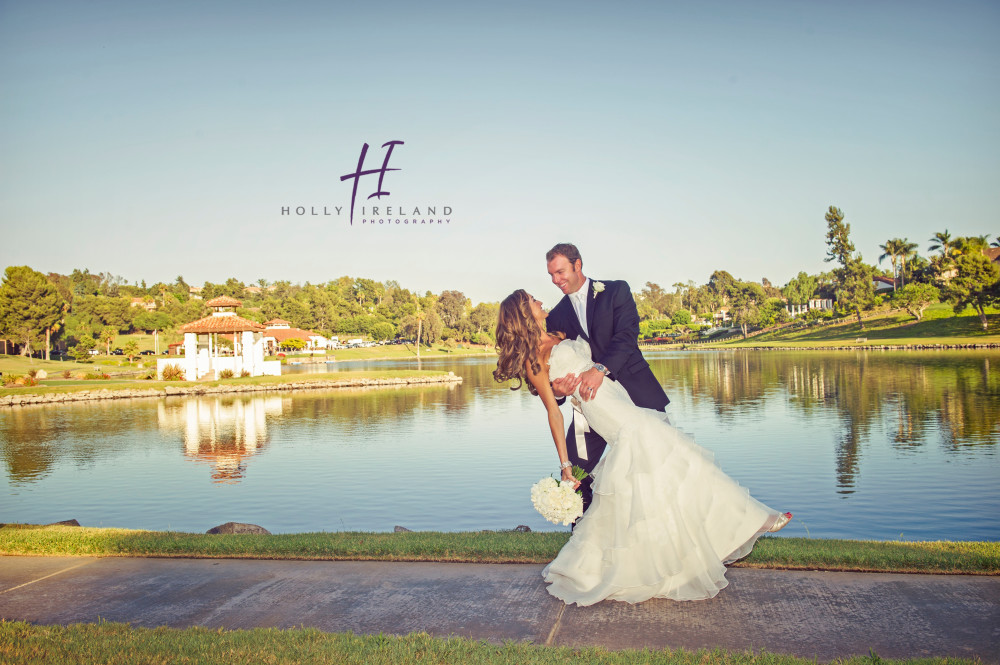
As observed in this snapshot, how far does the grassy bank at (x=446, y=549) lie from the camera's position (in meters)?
6.14

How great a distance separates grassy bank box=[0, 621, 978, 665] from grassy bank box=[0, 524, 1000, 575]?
219cm

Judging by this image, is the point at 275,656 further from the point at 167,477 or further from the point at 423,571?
the point at 167,477

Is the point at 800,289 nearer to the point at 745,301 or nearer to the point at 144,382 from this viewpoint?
the point at 745,301

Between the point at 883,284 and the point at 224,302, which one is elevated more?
the point at 883,284

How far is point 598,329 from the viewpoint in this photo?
6234 mm

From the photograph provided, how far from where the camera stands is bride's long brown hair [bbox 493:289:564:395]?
5.67m

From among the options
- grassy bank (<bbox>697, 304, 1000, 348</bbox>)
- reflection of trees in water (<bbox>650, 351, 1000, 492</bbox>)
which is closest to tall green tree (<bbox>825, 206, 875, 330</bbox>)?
grassy bank (<bbox>697, 304, 1000, 348</bbox>)

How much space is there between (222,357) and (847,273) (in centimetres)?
9003

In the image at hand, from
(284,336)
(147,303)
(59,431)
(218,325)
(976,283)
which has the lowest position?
(59,431)

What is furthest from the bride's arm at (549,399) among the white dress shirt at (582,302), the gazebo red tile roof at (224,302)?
the gazebo red tile roof at (224,302)

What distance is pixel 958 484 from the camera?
16.3 m

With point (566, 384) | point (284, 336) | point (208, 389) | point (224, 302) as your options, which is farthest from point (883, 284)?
point (566, 384)

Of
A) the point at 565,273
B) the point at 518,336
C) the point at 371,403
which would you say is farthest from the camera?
the point at 371,403

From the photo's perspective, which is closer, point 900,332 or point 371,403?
point 371,403
